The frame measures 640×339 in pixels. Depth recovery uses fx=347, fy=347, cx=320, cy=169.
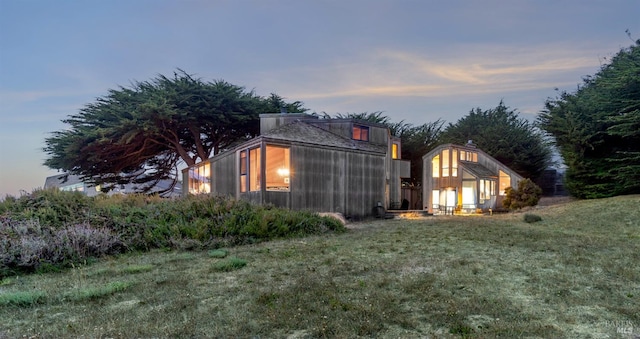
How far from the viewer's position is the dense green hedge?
664 centimetres

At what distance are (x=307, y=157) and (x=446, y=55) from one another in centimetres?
772

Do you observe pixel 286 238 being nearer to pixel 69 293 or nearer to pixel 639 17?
pixel 69 293

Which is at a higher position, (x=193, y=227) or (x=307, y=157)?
(x=307, y=157)

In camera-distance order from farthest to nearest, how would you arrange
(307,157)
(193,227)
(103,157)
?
(103,157), (307,157), (193,227)

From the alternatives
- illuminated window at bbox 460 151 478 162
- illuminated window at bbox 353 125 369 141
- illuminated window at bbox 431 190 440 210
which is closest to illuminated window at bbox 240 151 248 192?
illuminated window at bbox 353 125 369 141

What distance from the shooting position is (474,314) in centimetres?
346

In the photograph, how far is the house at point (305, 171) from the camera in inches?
604

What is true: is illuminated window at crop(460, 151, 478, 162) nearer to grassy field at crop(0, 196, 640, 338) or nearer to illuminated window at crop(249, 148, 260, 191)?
illuminated window at crop(249, 148, 260, 191)

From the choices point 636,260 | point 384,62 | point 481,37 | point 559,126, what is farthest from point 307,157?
point 559,126

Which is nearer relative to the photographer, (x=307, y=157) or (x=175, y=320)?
(x=175, y=320)

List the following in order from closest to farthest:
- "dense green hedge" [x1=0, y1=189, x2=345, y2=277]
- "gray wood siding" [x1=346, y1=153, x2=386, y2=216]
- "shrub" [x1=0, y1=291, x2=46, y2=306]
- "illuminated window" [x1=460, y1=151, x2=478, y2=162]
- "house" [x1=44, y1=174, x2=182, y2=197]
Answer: "shrub" [x1=0, y1=291, x2=46, y2=306] → "dense green hedge" [x1=0, y1=189, x2=345, y2=277] → "gray wood siding" [x1=346, y1=153, x2=386, y2=216] → "illuminated window" [x1=460, y1=151, x2=478, y2=162] → "house" [x1=44, y1=174, x2=182, y2=197]

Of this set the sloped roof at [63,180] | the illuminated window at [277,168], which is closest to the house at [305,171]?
the illuminated window at [277,168]

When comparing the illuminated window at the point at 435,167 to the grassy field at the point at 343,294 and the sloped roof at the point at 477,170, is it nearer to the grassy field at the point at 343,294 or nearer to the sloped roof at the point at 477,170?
the sloped roof at the point at 477,170

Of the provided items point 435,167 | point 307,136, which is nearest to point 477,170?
point 435,167
